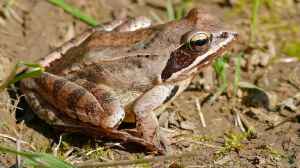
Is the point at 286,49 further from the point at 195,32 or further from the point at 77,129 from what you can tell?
the point at 77,129

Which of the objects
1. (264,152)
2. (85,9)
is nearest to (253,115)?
(264,152)

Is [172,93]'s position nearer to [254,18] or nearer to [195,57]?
[195,57]

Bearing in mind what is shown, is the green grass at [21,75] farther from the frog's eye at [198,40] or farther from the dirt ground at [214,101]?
the frog's eye at [198,40]

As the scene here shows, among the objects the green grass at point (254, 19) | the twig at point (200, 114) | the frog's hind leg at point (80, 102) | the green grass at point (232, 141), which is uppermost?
the green grass at point (254, 19)

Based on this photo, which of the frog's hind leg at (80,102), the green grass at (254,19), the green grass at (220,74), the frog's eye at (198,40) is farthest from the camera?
the green grass at (254,19)

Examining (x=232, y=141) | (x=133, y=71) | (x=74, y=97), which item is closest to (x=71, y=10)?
(x=133, y=71)

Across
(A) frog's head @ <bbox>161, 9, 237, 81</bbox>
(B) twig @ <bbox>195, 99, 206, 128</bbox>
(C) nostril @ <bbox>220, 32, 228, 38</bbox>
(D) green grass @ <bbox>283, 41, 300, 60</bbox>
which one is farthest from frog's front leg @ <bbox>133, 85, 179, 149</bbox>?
(D) green grass @ <bbox>283, 41, 300, 60</bbox>

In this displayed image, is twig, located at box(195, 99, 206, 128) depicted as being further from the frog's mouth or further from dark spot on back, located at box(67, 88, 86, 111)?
dark spot on back, located at box(67, 88, 86, 111)

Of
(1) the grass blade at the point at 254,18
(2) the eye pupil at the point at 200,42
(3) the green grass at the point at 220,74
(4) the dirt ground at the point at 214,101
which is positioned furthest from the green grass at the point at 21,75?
(1) the grass blade at the point at 254,18
